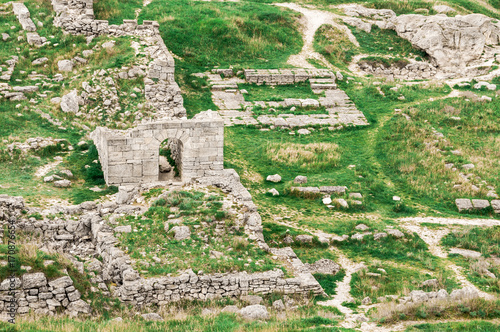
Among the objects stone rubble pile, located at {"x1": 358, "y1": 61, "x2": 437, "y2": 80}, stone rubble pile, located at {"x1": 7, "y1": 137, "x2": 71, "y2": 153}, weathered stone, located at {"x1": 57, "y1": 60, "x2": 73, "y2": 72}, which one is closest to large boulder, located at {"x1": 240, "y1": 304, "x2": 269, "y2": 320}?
stone rubble pile, located at {"x1": 7, "y1": 137, "x2": 71, "y2": 153}

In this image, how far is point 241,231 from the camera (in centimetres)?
2088

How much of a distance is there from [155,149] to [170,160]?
2.35m

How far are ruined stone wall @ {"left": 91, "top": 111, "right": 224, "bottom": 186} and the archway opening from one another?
65 cm

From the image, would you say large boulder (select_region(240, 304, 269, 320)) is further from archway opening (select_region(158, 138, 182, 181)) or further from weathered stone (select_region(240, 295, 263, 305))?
archway opening (select_region(158, 138, 182, 181))

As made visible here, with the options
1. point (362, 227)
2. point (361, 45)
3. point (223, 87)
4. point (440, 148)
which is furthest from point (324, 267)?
point (361, 45)

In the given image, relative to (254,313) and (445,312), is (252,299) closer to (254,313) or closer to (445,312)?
(254,313)

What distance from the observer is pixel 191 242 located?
65.7 ft

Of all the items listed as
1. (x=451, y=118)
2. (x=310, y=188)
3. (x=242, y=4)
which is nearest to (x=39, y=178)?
(x=310, y=188)

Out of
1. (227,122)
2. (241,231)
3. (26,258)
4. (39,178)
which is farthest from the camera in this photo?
(227,122)

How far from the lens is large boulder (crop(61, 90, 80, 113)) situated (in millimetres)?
28578

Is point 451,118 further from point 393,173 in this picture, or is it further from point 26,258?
point 26,258

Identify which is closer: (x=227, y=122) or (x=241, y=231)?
(x=241, y=231)

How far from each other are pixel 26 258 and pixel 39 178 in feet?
23.9

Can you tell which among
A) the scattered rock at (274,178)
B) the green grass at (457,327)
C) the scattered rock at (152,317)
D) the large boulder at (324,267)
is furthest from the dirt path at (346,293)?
the scattered rock at (274,178)
